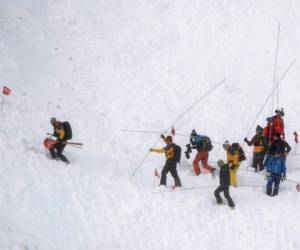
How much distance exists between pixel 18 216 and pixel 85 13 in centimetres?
1241

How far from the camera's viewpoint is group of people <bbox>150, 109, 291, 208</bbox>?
1358 centimetres

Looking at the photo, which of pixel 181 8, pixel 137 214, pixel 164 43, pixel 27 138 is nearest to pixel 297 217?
pixel 137 214

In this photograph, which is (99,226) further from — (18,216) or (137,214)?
(18,216)

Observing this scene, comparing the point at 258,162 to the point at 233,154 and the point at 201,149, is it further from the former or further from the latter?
the point at 201,149

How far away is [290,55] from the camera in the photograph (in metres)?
20.4

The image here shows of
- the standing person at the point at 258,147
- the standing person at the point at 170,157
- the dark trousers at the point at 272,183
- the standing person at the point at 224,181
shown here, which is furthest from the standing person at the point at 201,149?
the dark trousers at the point at 272,183

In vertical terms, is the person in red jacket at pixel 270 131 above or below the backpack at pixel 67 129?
above

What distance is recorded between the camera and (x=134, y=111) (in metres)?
18.5

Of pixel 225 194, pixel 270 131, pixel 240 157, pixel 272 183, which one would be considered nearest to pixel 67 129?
pixel 225 194

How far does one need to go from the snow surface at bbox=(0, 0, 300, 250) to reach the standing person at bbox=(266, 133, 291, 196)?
0.43 metres

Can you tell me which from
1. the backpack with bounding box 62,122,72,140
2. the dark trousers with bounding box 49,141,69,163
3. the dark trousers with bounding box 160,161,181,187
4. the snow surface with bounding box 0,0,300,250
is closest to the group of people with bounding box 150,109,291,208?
the dark trousers with bounding box 160,161,181,187

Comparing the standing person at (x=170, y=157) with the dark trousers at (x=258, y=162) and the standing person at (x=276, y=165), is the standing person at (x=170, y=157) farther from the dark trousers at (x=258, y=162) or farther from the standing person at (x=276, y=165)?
the dark trousers at (x=258, y=162)

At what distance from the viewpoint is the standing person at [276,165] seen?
46.3ft

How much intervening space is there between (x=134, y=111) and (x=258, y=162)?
5.25 metres
